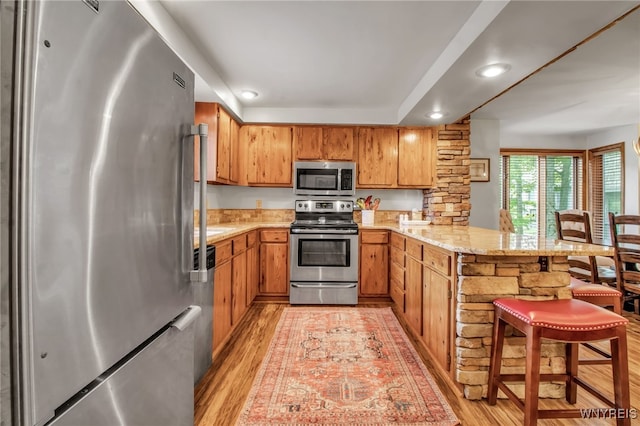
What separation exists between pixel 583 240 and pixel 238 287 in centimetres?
369

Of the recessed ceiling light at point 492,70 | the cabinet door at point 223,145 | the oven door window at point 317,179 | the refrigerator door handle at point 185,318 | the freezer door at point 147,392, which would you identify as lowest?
the freezer door at point 147,392

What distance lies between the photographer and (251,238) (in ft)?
11.3

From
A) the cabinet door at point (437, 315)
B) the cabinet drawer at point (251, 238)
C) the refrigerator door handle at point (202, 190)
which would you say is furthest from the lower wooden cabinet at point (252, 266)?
the refrigerator door handle at point (202, 190)

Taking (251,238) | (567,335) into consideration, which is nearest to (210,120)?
(251,238)

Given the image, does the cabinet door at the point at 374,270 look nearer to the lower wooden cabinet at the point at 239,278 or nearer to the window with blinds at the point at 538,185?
the lower wooden cabinet at the point at 239,278

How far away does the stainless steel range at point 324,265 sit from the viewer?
146 inches

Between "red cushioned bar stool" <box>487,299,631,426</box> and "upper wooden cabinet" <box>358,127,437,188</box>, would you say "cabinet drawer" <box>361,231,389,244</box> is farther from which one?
"red cushioned bar stool" <box>487,299,631,426</box>

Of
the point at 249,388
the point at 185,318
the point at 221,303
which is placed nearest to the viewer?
the point at 185,318

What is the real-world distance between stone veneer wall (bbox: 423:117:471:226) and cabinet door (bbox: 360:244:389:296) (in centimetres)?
91

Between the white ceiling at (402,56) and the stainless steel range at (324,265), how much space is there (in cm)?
149

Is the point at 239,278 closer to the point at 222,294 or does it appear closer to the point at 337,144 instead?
the point at 222,294

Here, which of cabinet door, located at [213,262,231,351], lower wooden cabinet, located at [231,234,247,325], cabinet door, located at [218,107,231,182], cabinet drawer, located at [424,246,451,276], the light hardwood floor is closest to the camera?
the light hardwood floor

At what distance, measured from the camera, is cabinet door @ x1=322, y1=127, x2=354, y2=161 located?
4.12m

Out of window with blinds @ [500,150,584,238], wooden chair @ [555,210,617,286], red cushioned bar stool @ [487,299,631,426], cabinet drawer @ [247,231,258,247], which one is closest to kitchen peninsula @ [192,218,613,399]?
red cushioned bar stool @ [487,299,631,426]
